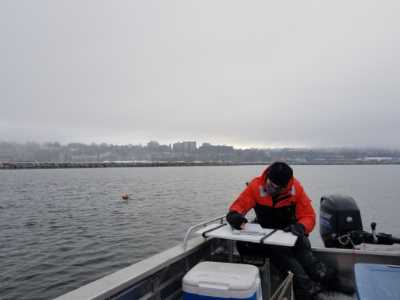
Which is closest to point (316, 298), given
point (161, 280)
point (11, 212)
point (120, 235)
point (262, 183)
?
point (262, 183)

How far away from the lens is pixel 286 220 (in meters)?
3.60

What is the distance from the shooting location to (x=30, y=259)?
9750 millimetres

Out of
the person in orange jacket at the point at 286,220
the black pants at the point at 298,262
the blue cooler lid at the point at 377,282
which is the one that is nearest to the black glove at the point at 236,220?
the person in orange jacket at the point at 286,220

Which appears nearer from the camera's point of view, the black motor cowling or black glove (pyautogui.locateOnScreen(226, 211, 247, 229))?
black glove (pyautogui.locateOnScreen(226, 211, 247, 229))

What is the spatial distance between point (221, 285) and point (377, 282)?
147 centimetres

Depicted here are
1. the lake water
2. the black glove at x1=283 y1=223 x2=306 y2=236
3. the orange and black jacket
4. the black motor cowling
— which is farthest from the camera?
the lake water

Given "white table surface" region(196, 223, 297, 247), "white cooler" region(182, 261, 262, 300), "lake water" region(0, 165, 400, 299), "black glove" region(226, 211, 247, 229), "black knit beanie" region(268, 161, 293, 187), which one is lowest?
"lake water" region(0, 165, 400, 299)

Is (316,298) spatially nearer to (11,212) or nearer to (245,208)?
(245,208)

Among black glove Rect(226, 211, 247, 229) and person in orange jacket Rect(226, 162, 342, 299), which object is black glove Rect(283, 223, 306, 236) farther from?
black glove Rect(226, 211, 247, 229)

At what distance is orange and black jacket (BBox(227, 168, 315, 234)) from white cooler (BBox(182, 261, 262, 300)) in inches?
42.8

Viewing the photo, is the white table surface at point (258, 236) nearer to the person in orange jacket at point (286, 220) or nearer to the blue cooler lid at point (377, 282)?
the person in orange jacket at point (286, 220)

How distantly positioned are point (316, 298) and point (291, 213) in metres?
1.00

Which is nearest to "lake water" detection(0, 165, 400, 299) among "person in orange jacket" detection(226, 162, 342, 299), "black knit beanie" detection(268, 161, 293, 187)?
"person in orange jacket" detection(226, 162, 342, 299)

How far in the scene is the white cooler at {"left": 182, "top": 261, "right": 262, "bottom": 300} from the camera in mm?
2160
